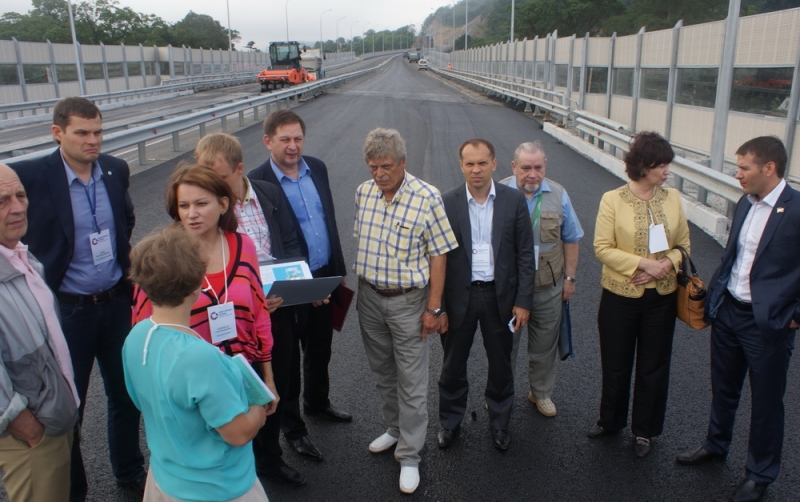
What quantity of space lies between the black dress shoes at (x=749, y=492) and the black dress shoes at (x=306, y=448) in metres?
2.34

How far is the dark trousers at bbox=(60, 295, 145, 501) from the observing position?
3.23 meters

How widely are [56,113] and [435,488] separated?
9.59ft

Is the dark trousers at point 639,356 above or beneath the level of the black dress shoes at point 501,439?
above

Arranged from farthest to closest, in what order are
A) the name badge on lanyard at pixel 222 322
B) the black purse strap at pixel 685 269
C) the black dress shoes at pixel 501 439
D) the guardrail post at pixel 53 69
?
the guardrail post at pixel 53 69 < the black dress shoes at pixel 501 439 < the black purse strap at pixel 685 269 < the name badge on lanyard at pixel 222 322

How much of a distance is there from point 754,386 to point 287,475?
2678mm

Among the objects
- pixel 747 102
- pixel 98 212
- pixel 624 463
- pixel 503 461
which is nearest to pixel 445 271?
pixel 503 461

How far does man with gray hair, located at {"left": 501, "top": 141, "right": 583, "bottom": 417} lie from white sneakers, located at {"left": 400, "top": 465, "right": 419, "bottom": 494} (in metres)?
1.14

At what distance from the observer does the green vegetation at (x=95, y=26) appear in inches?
2409

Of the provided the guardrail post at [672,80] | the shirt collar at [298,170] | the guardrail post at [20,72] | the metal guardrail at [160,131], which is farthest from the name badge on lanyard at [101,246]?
the guardrail post at [20,72]

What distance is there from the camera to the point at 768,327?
331cm

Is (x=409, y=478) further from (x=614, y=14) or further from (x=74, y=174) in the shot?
(x=614, y=14)

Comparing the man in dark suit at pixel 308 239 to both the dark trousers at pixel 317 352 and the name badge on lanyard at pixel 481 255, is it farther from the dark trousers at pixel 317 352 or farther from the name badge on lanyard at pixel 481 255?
the name badge on lanyard at pixel 481 255

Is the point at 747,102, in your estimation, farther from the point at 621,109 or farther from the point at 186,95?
the point at 186,95

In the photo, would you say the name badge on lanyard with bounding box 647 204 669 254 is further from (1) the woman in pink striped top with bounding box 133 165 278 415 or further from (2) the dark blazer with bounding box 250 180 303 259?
(1) the woman in pink striped top with bounding box 133 165 278 415
